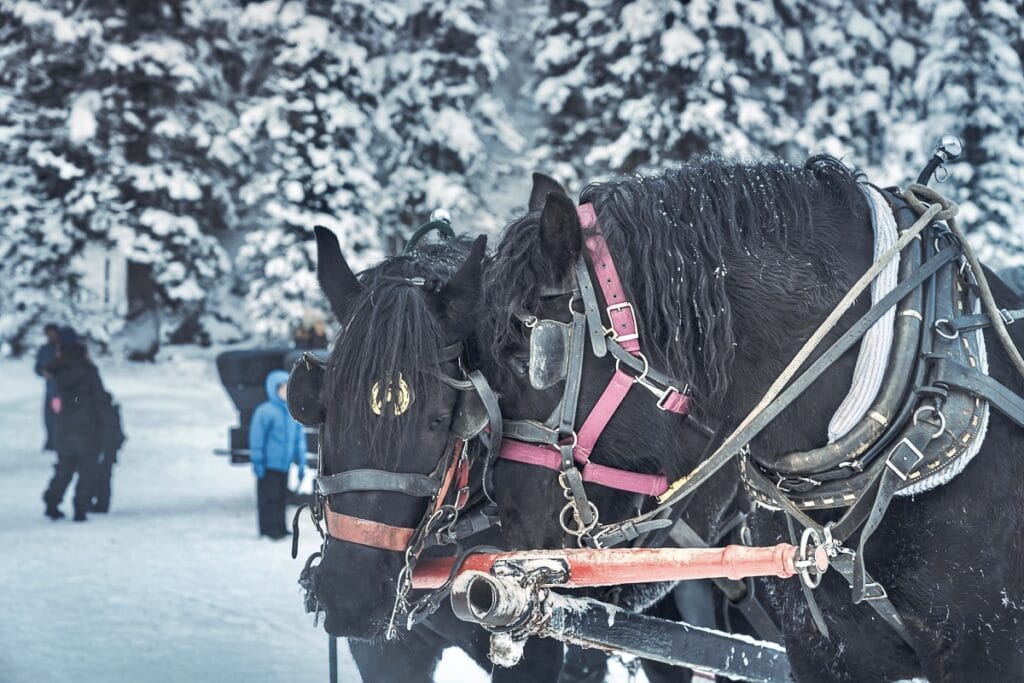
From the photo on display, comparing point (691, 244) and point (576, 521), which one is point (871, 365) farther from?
point (576, 521)

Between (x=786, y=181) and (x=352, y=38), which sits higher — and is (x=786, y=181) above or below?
below

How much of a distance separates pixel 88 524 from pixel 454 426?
7.21 metres

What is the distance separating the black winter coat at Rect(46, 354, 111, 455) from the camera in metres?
9.13

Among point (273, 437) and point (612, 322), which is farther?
point (273, 437)

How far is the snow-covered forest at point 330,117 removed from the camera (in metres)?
14.3

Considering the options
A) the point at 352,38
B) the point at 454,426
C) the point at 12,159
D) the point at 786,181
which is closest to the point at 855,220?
the point at 786,181

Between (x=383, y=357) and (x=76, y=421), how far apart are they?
25.5 feet

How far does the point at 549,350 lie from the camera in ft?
6.90

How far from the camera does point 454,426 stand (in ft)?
8.09

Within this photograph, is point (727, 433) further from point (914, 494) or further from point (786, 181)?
point (786, 181)

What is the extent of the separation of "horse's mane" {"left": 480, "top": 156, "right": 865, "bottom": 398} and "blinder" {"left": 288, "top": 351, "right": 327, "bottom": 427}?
2.25 feet

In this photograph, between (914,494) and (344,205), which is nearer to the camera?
(914,494)

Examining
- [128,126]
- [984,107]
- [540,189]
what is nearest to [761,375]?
[540,189]

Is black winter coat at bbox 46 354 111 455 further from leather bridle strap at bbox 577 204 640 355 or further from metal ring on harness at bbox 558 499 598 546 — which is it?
leather bridle strap at bbox 577 204 640 355
